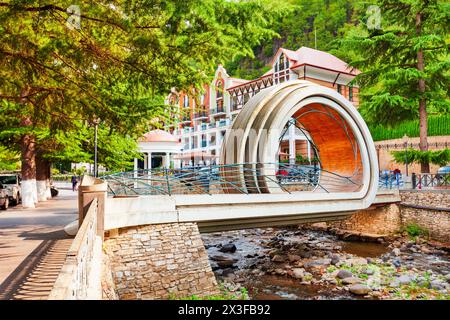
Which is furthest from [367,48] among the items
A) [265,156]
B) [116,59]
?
[116,59]

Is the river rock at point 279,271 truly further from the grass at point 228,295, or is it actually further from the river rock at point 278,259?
the grass at point 228,295

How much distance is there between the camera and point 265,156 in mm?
13945

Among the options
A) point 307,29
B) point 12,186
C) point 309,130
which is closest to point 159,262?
point 309,130

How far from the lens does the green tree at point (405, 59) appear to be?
763 inches

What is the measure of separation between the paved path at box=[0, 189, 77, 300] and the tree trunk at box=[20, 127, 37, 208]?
14.1 ft

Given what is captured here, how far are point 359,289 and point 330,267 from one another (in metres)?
2.37

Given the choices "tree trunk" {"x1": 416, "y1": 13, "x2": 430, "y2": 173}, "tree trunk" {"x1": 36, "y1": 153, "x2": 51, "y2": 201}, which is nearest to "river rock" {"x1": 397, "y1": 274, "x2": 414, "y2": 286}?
"tree trunk" {"x1": 416, "y1": 13, "x2": 430, "y2": 173}

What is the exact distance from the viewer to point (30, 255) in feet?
25.6

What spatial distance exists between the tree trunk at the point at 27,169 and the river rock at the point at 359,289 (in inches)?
568

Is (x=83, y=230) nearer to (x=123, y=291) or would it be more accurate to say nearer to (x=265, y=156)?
(x=123, y=291)

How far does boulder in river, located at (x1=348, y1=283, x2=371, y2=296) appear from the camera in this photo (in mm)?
10867

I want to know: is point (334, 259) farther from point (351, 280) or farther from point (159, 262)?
point (159, 262)

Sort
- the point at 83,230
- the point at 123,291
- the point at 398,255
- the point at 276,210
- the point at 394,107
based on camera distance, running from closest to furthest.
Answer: the point at 83,230 < the point at 123,291 < the point at 276,210 < the point at 398,255 < the point at 394,107

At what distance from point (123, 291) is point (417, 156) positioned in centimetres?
1713
